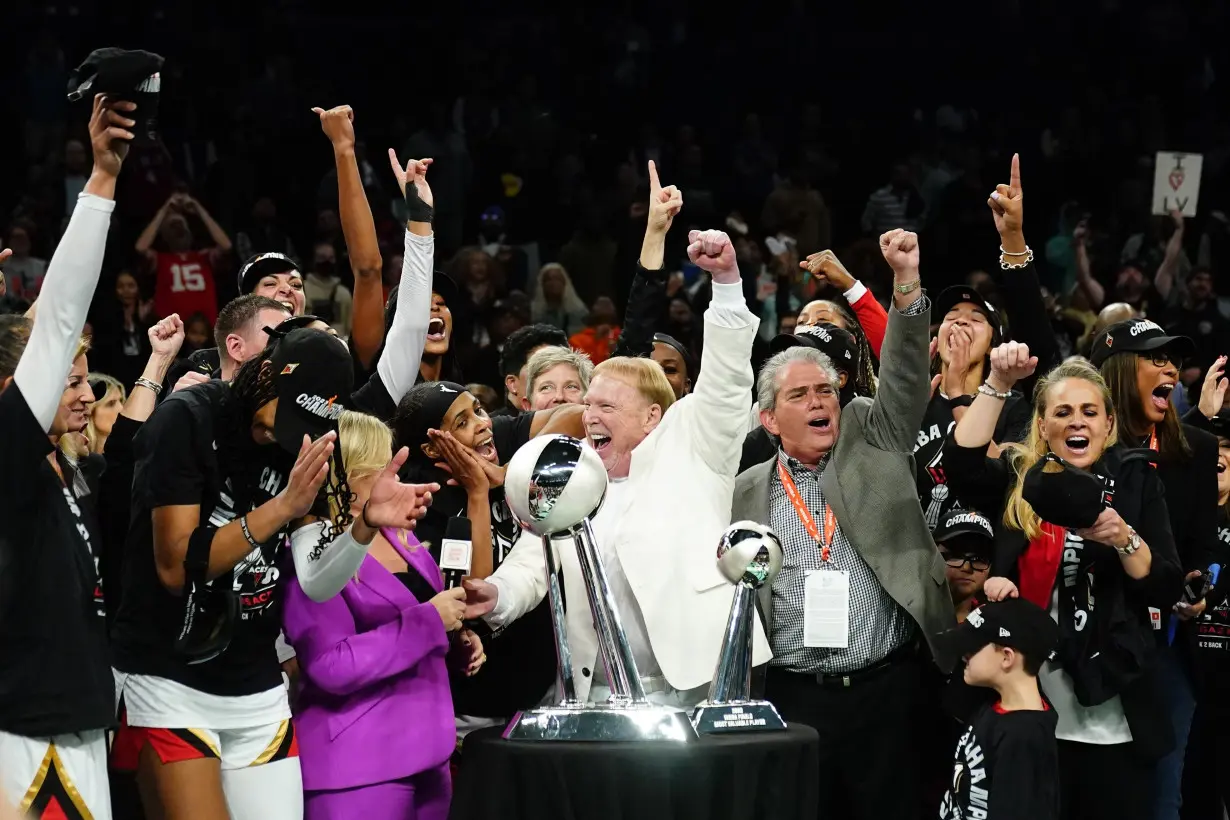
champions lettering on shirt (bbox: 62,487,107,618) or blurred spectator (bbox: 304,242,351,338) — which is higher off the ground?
blurred spectator (bbox: 304,242,351,338)

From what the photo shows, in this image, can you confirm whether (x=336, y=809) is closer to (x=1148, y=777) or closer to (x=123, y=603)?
(x=123, y=603)

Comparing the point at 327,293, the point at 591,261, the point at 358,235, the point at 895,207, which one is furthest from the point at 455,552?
the point at 895,207

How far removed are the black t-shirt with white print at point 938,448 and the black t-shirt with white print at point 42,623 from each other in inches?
108

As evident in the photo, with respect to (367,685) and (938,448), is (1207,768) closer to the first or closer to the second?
(938,448)

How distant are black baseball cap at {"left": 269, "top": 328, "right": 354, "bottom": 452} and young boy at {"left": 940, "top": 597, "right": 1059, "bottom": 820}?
1.91 metres

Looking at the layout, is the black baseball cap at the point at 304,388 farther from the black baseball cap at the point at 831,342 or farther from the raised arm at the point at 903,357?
the black baseball cap at the point at 831,342

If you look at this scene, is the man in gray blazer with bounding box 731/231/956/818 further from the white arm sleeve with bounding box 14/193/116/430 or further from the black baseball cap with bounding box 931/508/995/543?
the white arm sleeve with bounding box 14/193/116/430

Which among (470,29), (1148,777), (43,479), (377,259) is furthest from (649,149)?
(43,479)

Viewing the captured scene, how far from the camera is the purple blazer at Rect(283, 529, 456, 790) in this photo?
4.09m

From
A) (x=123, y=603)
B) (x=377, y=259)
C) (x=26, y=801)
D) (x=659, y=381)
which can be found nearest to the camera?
(x=26, y=801)

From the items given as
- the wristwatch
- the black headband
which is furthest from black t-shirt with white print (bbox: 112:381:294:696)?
the wristwatch

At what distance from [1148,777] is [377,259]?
2842 mm

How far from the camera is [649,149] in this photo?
42.3 ft

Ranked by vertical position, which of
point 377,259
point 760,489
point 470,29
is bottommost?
point 760,489
